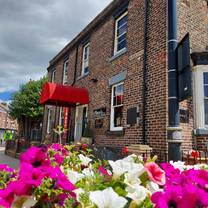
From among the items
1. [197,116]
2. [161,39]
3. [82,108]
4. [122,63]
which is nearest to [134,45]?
[122,63]

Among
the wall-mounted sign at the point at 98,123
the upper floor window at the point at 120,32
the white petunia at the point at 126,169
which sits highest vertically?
the upper floor window at the point at 120,32

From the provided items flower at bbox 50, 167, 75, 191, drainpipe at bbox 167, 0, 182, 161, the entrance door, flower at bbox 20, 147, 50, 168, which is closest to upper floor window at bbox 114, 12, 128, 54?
the entrance door

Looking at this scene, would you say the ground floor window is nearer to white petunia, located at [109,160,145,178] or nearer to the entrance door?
the entrance door

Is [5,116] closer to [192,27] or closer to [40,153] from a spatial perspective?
[192,27]

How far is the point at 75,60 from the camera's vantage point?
14312mm

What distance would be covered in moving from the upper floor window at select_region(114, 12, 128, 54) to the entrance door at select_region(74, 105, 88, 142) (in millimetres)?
3484

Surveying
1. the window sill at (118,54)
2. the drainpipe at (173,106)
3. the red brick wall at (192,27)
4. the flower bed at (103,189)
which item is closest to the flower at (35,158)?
the flower bed at (103,189)

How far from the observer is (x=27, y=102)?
89.5ft

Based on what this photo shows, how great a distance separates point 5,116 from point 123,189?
69.6 m

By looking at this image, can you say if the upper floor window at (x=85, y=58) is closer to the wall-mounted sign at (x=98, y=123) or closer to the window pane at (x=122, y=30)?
the window pane at (x=122, y=30)

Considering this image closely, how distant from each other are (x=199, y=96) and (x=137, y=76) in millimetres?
2221

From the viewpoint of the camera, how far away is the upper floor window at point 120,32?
33.9 ft

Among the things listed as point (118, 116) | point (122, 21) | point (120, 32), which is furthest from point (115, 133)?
point (122, 21)

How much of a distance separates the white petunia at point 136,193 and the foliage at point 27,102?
26.0 metres
